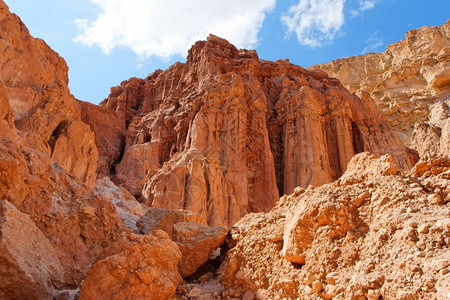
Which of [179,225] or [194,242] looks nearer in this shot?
[194,242]

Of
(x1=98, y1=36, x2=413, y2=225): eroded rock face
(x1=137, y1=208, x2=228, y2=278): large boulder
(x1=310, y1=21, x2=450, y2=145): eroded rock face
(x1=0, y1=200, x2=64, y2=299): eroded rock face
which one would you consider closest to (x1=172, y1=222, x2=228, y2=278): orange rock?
(x1=137, y1=208, x2=228, y2=278): large boulder

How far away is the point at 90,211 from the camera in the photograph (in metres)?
7.75

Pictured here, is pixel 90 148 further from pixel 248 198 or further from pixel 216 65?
pixel 216 65

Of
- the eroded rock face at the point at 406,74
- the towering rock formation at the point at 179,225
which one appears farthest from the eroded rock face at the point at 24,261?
the eroded rock face at the point at 406,74

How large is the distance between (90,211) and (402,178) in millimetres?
5914

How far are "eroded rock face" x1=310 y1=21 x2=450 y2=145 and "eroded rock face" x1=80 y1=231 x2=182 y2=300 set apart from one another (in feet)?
115

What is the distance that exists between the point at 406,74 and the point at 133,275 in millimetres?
54002

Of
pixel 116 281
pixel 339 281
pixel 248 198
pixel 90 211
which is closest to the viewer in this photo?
pixel 339 281

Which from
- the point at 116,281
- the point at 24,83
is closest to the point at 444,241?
the point at 116,281

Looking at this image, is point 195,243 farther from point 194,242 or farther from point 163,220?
point 163,220

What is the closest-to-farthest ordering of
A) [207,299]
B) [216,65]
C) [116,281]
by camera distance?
1. [116,281]
2. [207,299]
3. [216,65]

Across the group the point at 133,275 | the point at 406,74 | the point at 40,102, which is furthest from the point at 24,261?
the point at 406,74

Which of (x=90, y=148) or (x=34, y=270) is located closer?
(x=34, y=270)

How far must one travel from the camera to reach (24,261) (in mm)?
5684
